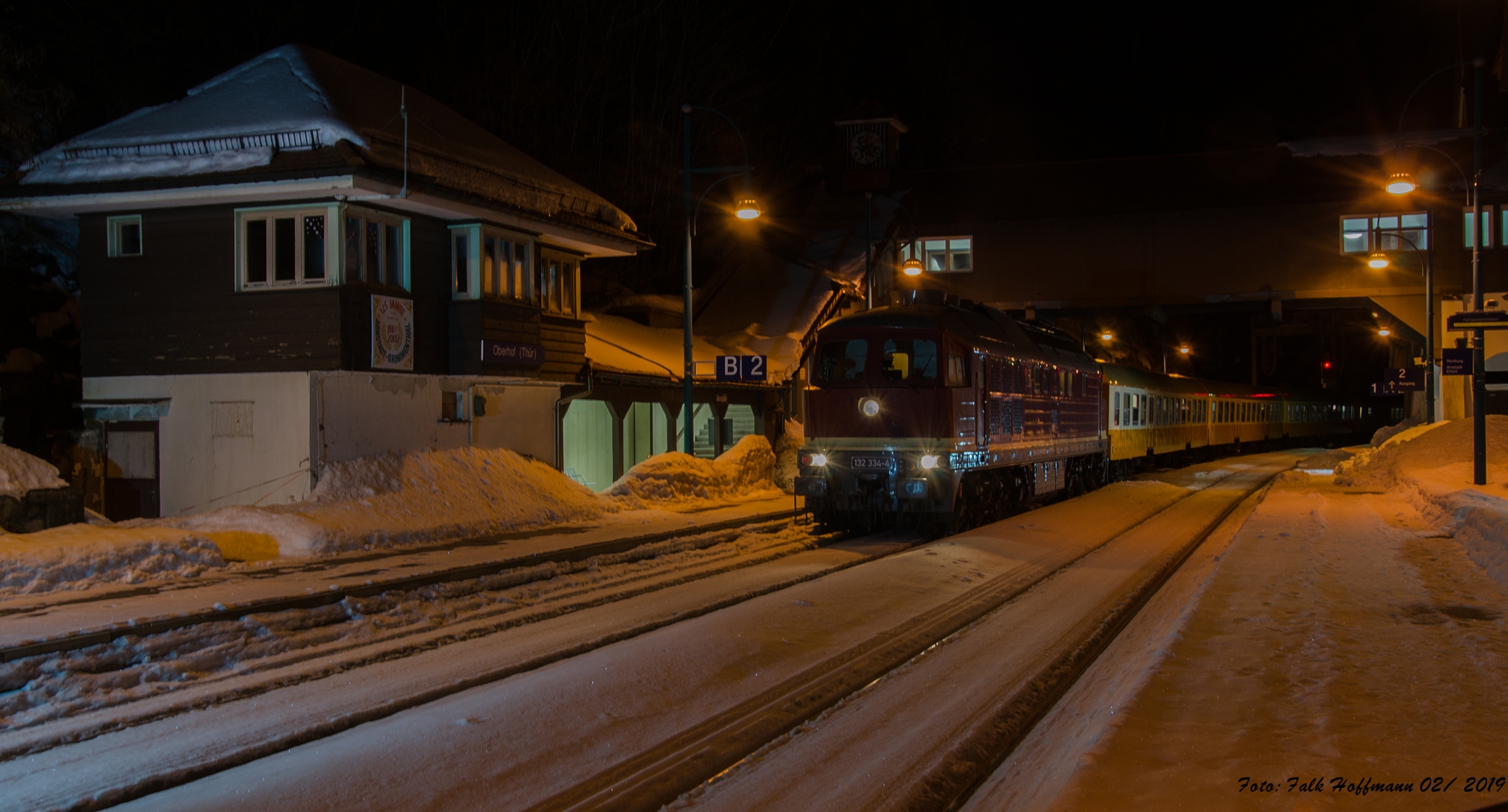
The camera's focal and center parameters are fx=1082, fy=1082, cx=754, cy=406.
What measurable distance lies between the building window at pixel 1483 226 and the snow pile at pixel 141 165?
36702 millimetres

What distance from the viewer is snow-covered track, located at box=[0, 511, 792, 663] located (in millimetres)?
8547

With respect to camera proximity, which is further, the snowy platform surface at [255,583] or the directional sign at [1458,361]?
the directional sign at [1458,361]

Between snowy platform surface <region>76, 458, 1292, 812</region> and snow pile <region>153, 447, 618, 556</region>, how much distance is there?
5465 millimetres

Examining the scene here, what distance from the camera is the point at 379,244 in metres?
18.0

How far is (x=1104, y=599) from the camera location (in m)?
11.6

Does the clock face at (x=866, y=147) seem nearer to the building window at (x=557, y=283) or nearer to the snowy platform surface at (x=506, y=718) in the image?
the building window at (x=557, y=283)

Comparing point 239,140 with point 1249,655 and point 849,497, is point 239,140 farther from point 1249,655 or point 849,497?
point 1249,655

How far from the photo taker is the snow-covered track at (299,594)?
8547mm

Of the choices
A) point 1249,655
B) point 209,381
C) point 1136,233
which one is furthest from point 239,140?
point 1136,233

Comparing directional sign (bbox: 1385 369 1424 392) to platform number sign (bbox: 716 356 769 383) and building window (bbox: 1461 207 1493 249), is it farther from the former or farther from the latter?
platform number sign (bbox: 716 356 769 383)

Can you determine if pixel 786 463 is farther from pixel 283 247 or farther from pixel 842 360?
pixel 283 247

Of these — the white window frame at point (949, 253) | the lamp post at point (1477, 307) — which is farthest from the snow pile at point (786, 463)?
the white window frame at point (949, 253)

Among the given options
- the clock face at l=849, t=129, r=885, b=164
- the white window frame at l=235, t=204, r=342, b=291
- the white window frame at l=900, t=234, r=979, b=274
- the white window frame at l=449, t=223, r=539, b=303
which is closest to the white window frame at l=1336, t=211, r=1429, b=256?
the white window frame at l=900, t=234, r=979, b=274

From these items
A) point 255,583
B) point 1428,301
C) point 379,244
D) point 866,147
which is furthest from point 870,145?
point 255,583
